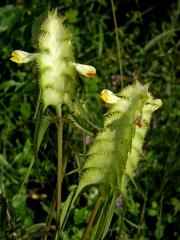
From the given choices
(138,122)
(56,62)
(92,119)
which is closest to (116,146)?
(138,122)

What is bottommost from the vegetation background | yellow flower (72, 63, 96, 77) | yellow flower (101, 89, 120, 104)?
the vegetation background

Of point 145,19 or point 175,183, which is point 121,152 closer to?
point 175,183

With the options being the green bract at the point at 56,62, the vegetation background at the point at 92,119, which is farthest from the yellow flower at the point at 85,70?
the vegetation background at the point at 92,119

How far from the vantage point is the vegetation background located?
1.87 meters

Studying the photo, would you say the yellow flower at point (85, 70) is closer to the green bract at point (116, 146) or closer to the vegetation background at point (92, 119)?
the green bract at point (116, 146)

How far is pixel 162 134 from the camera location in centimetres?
228

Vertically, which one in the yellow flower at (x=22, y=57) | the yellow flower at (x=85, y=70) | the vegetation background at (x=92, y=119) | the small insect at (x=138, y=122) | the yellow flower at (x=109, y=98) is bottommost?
the vegetation background at (x=92, y=119)

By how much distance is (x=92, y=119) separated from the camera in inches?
72.7

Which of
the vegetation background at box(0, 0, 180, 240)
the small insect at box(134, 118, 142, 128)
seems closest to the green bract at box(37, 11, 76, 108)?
the small insect at box(134, 118, 142, 128)

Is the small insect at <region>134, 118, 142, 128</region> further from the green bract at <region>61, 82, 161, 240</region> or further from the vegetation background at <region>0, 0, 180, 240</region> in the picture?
the vegetation background at <region>0, 0, 180, 240</region>

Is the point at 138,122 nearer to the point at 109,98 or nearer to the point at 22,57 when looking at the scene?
the point at 109,98

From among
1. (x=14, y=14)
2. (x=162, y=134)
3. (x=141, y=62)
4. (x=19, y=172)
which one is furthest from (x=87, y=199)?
(x=141, y=62)

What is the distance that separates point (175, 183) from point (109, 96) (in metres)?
1.17

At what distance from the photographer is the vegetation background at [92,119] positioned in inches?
73.5
